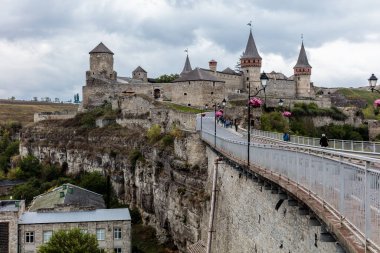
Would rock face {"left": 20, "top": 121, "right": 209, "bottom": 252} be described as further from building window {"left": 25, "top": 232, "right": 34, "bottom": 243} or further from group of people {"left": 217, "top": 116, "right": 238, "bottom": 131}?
building window {"left": 25, "top": 232, "right": 34, "bottom": 243}

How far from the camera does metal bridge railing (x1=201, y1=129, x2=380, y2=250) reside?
8.48 meters

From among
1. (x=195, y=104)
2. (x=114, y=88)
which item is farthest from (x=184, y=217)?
(x=114, y=88)

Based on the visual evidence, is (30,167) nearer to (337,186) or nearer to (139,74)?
(139,74)

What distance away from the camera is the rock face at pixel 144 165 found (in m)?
41.2

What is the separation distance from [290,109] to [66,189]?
32.1 meters

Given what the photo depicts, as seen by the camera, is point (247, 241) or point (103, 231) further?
point (103, 231)

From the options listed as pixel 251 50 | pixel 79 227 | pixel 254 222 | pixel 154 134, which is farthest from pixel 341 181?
pixel 251 50

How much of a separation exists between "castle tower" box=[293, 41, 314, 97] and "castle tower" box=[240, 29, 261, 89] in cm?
913

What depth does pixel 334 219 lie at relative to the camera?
1027 centimetres

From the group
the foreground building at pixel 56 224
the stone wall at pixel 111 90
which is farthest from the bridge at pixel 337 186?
the stone wall at pixel 111 90

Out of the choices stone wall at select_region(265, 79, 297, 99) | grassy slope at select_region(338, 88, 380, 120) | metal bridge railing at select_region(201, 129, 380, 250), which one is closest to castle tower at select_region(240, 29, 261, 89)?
stone wall at select_region(265, 79, 297, 99)

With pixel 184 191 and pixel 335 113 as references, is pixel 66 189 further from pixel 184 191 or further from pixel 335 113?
pixel 335 113

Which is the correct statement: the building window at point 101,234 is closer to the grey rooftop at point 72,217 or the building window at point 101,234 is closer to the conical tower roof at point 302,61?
the grey rooftop at point 72,217

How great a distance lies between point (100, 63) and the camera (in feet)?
264
